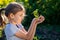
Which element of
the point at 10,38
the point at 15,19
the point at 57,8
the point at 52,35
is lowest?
the point at 52,35

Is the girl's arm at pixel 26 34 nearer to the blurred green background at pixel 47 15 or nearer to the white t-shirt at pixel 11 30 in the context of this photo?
the white t-shirt at pixel 11 30

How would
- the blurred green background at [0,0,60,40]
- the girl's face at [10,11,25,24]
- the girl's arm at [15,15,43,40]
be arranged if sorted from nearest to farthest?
the girl's arm at [15,15,43,40] < the girl's face at [10,11,25,24] < the blurred green background at [0,0,60,40]

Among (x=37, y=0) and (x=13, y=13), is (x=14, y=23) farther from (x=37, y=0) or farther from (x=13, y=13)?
(x=37, y=0)

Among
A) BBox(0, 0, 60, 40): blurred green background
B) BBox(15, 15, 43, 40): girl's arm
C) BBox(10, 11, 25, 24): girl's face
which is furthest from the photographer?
BBox(0, 0, 60, 40): blurred green background

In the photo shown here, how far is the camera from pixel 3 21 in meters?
3.91

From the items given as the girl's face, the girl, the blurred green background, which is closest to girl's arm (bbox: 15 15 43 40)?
the girl

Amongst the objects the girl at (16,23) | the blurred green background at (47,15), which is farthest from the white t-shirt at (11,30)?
the blurred green background at (47,15)

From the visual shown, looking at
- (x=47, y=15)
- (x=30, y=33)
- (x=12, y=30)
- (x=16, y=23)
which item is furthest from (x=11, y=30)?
(x=47, y=15)

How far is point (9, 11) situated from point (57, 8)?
5.84m

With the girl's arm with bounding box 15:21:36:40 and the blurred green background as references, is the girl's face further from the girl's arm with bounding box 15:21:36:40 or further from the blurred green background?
the blurred green background

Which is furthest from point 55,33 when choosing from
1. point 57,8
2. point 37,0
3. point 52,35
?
point 37,0

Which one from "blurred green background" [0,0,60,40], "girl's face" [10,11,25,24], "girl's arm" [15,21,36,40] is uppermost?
"girl's face" [10,11,25,24]

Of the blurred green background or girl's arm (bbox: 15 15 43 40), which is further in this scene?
the blurred green background

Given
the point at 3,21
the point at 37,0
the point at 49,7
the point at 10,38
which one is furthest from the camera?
the point at 37,0
